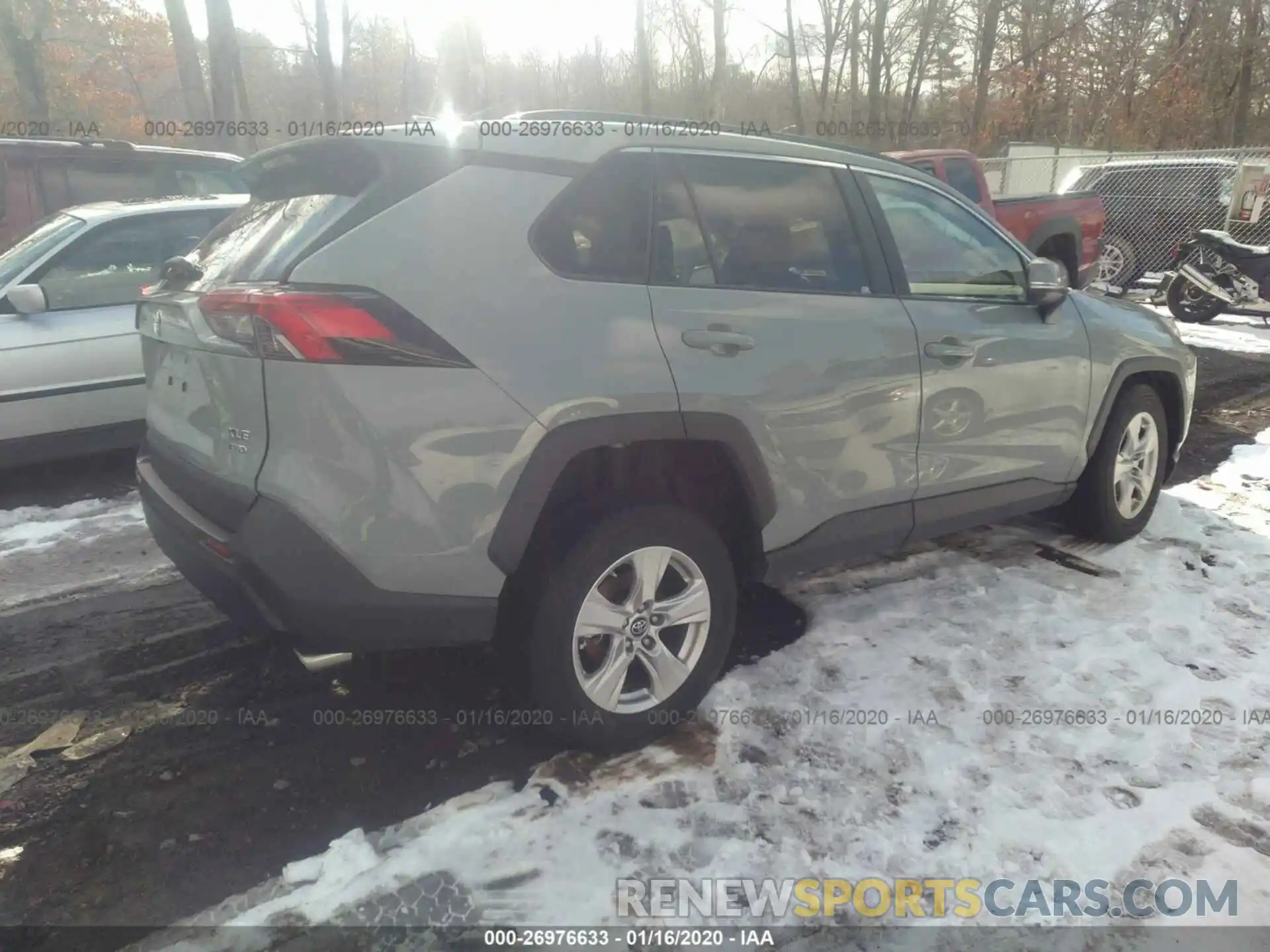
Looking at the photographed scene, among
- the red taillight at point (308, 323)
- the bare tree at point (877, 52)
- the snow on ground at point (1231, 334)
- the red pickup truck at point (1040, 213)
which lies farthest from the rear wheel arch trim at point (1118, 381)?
the bare tree at point (877, 52)

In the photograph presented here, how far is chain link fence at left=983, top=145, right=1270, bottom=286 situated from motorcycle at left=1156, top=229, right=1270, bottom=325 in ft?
5.56

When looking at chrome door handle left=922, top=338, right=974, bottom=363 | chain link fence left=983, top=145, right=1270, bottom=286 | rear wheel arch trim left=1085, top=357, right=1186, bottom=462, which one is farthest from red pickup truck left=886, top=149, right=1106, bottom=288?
chrome door handle left=922, top=338, right=974, bottom=363

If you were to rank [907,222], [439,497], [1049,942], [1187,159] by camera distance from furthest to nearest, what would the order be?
[1187,159] → [907,222] → [439,497] → [1049,942]

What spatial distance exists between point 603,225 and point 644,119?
23.2 inches

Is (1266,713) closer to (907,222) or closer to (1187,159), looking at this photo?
(907,222)

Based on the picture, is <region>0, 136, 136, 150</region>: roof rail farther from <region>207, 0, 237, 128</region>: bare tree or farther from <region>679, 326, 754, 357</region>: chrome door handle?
<region>679, 326, 754, 357</region>: chrome door handle

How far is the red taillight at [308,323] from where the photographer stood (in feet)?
7.13

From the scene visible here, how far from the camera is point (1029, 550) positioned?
432cm

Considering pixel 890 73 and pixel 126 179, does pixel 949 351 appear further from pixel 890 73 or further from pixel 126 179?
pixel 890 73

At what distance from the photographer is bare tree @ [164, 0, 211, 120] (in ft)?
40.3

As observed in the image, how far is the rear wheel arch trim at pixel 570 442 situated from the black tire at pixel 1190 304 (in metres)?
10.6

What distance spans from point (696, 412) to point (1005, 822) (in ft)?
4.83

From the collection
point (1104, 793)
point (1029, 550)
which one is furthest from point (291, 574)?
point (1029, 550)

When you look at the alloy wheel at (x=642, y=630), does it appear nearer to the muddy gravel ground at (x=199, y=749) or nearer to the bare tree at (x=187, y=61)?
the muddy gravel ground at (x=199, y=749)
